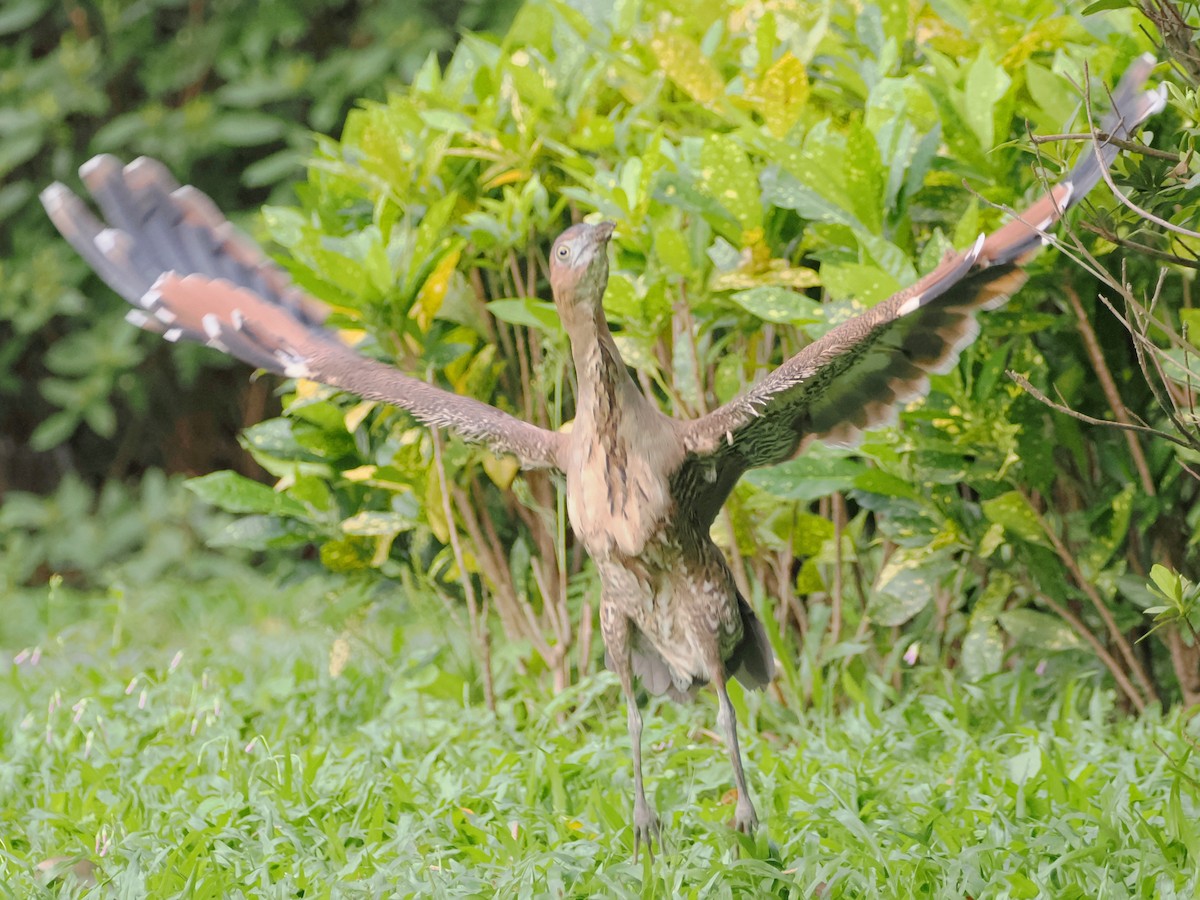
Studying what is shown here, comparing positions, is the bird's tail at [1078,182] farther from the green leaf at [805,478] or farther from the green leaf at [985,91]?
the green leaf at [805,478]

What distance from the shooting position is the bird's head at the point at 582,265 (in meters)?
2.93

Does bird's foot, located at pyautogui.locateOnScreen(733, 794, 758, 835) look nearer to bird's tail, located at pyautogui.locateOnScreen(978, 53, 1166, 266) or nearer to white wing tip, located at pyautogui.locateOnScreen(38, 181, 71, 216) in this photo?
bird's tail, located at pyautogui.locateOnScreen(978, 53, 1166, 266)

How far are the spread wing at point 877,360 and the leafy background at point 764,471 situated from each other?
198mm

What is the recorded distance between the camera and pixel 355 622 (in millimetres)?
4734

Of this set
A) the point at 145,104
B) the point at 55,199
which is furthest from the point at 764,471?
the point at 145,104

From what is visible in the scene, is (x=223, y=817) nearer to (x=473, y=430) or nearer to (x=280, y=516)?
(x=473, y=430)

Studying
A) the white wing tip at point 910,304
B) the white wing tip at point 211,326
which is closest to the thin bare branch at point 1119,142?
the white wing tip at point 910,304

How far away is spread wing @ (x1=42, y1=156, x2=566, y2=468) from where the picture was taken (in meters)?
3.40

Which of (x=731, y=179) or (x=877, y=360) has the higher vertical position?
(x=731, y=179)

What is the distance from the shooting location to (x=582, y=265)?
293 cm

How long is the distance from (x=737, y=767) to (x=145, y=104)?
591 cm

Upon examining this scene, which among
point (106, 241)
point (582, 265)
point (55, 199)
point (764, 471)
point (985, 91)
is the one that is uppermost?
point (55, 199)

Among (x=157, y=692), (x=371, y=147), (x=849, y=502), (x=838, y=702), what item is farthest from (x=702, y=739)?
(x=371, y=147)

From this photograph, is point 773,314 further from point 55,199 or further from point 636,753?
point 55,199
